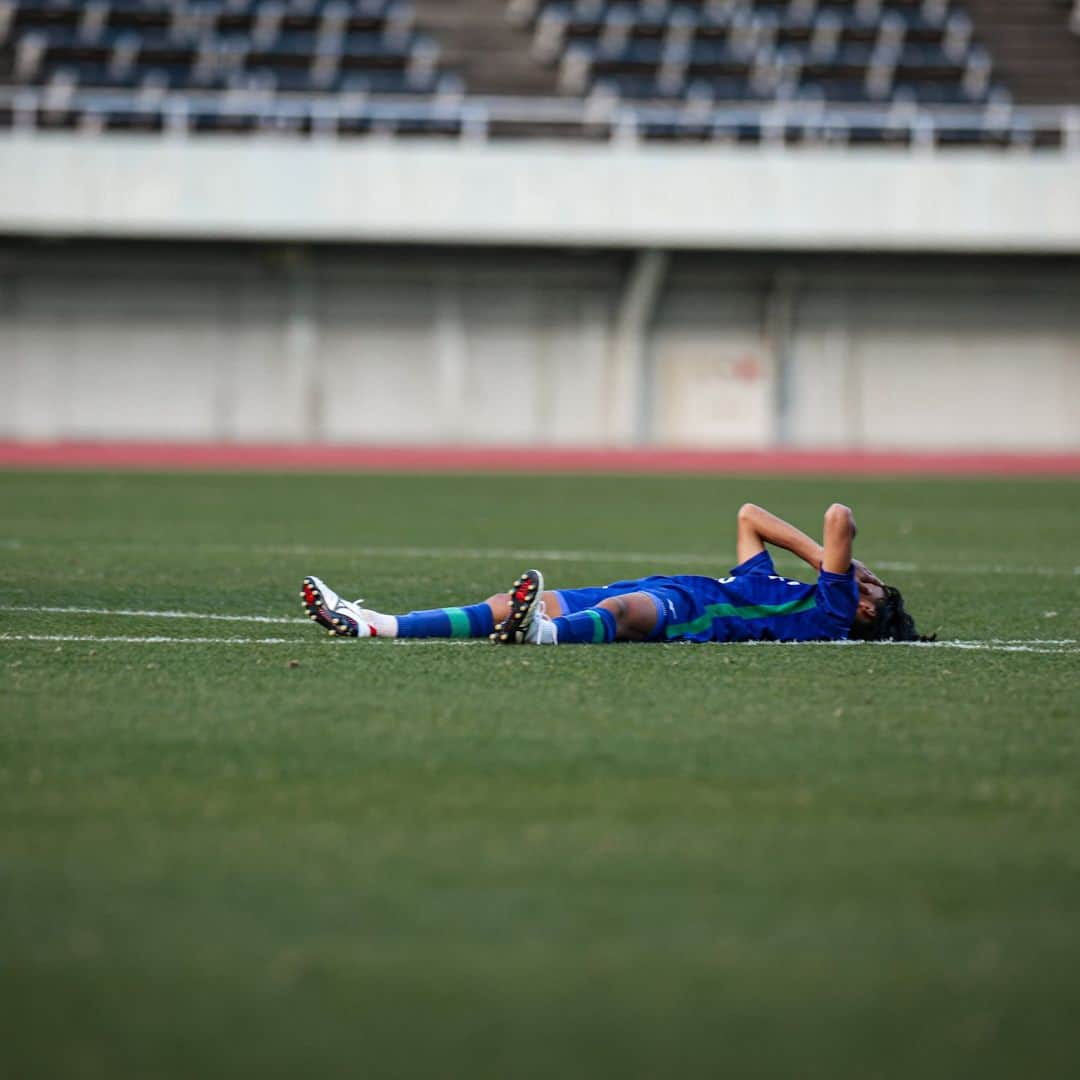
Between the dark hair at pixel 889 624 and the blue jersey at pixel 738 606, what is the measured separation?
8cm

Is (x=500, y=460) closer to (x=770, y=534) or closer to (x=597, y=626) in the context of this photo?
(x=770, y=534)

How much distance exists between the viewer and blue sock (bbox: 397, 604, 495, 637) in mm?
6188

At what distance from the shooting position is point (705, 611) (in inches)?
247

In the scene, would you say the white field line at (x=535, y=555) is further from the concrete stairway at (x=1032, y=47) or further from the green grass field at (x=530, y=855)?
the concrete stairway at (x=1032, y=47)

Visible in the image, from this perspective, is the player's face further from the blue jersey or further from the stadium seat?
the stadium seat

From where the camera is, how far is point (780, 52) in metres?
28.2

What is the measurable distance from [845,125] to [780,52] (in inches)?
157

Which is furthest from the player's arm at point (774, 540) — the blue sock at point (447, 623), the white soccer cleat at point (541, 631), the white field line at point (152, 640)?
the white field line at point (152, 640)

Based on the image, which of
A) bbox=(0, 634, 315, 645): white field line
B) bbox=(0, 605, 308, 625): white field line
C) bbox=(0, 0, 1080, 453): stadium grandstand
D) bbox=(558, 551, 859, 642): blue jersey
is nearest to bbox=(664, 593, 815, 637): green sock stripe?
bbox=(558, 551, 859, 642): blue jersey

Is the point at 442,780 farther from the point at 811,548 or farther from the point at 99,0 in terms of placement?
the point at 99,0

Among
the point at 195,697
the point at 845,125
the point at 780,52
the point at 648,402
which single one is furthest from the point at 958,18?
the point at 195,697

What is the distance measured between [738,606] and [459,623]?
1031 mm

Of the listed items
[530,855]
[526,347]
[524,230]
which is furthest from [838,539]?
[526,347]

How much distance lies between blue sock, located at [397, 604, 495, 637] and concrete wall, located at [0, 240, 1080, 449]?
20234 mm
